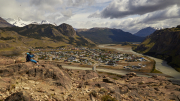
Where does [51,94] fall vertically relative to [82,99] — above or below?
above

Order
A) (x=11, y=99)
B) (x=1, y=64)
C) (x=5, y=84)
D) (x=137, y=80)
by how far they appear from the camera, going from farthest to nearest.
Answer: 1. (x=137, y=80)
2. (x=1, y=64)
3. (x=5, y=84)
4. (x=11, y=99)

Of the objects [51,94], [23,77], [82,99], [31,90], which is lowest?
[82,99]

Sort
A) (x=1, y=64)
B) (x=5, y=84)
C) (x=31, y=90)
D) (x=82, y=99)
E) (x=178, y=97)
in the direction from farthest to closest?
(x=178, y=97) → (x=1, y=64) → (x=82, y=99) → (x=31, y=90) → (x=5, y=84)

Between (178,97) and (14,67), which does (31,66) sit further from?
Result: (178,97)

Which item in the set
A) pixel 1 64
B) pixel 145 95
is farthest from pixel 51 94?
pixel 145 95

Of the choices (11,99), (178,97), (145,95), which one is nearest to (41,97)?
(11,99)

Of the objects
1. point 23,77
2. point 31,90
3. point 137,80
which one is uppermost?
point 23,77

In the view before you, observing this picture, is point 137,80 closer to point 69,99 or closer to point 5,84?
point 69,99

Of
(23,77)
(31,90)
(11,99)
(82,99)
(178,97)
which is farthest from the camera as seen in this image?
(178,97)

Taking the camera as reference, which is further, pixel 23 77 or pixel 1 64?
pixel 1 64
